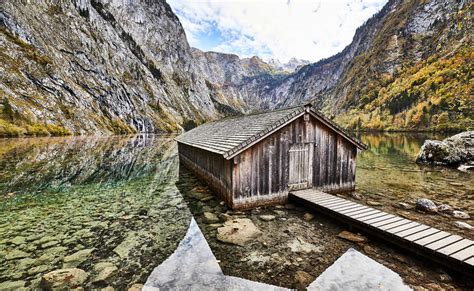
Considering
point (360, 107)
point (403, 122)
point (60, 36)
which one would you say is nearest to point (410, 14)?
point (360, 107)

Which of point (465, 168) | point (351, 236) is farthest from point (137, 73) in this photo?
point (351, 236)

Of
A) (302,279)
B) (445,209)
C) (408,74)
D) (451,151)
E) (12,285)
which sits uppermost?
(408,74)

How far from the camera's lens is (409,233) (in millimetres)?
7430

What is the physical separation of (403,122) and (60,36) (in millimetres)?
124360

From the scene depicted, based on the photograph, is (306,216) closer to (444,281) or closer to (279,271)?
(279,271)

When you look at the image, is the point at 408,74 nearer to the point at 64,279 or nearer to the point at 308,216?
the point at 308,216

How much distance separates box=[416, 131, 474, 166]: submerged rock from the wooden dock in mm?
19829

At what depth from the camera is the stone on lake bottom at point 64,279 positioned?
20.0 ft

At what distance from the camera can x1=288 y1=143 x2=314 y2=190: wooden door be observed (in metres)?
12.1

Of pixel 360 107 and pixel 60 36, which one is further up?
pixel 60 36

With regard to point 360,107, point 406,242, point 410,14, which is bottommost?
point 406,242

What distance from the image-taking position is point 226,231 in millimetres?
9156

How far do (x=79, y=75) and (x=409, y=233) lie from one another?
97869 mm

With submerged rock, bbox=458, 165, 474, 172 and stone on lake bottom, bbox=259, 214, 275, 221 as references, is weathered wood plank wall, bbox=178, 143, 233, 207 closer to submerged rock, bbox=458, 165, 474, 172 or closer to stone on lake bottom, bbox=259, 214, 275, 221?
stone on lake bottom, bbox=259, 214, 275, 221
